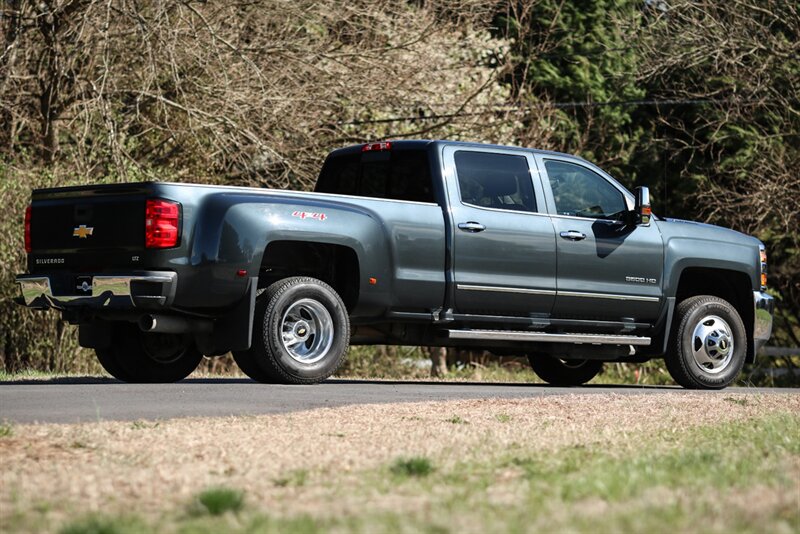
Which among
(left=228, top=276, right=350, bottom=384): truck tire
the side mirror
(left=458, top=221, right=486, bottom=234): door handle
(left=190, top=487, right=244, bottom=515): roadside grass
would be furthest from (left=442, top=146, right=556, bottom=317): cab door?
(left=190, top=487, right=244, bottom=515): roadside grass

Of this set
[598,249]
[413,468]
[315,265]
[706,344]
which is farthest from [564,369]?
[413,468]

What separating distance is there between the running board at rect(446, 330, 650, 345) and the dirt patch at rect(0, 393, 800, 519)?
1.84 meters

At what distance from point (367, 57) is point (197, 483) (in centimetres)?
1556

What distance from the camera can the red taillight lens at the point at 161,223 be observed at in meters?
10.5

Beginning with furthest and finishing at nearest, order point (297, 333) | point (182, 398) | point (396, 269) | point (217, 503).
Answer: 1. point (396, 269)
2. point (297, 333)
3. point (182, 398)
4. point (217, 503)

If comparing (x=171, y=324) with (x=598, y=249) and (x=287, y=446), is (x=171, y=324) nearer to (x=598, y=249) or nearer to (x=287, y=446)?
(x=287, y=446)

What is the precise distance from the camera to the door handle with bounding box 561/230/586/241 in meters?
12.6

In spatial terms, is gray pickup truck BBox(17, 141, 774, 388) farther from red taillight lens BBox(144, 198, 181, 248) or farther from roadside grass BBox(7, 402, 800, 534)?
roadside grass BBox(7, 402, 800, 534)

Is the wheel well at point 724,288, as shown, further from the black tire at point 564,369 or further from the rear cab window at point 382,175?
the rear cab window at point 382,175

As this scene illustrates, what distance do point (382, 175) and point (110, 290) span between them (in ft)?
10.2

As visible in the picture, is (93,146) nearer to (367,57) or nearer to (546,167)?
(367,57)

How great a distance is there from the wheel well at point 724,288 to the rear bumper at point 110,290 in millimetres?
5648

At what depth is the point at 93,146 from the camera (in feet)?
61.0

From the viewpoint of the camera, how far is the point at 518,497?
18.7 ft
